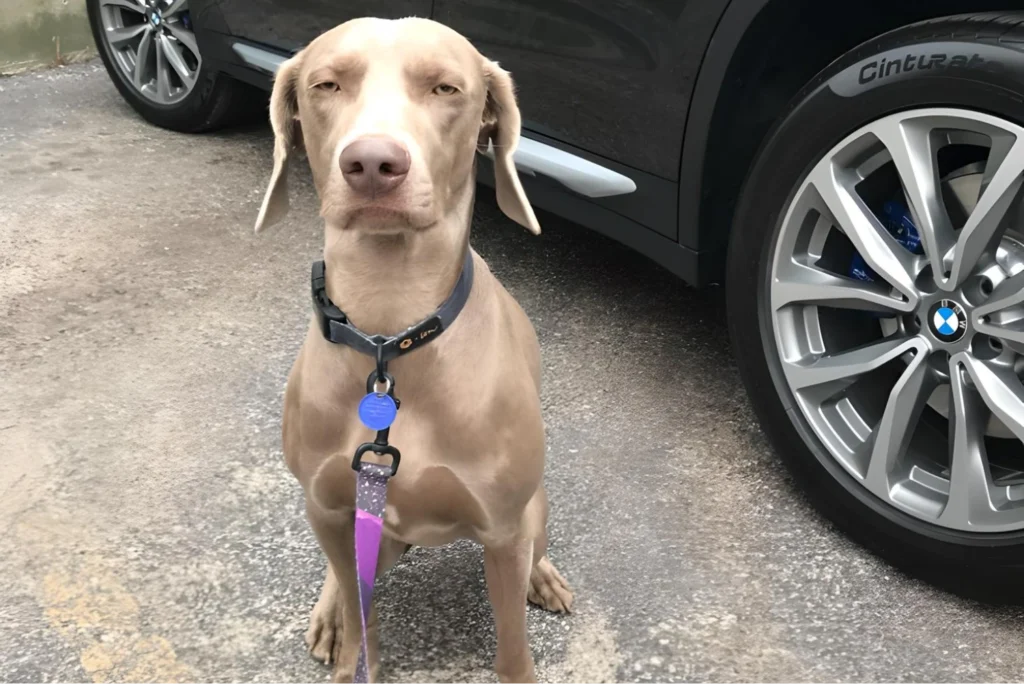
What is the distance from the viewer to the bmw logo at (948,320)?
7.08 feet

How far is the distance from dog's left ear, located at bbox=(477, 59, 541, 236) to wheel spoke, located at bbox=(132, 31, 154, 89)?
3.87 meters

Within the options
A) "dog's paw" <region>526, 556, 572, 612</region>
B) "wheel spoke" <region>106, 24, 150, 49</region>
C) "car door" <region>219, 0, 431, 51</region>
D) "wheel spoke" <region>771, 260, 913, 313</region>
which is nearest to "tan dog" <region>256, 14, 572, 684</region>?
"dog's paw" <region>526, 556, 572, 612</region>

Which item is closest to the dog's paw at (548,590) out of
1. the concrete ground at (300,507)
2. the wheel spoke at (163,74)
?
the concrete ground at (300,507)

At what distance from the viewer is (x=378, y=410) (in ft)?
5.48

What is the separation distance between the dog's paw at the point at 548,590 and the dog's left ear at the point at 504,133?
91 cm

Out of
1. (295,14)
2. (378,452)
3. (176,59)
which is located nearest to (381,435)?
(378,452)

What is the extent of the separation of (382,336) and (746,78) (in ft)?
4.35

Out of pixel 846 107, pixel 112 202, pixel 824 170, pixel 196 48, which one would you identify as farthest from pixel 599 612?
pixel 196 48

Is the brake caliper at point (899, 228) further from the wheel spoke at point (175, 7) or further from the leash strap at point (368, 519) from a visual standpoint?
the wheel spoke at point (175, 7)

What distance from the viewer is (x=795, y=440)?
252 cm

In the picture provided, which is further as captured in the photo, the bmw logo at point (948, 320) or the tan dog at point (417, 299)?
the bmw logo at point (948, 320)

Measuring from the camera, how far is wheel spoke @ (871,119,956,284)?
7.04 ft

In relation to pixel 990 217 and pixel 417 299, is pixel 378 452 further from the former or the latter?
pixel 990 217

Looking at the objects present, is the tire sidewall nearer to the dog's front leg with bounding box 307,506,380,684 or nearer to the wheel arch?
the wheel arch
